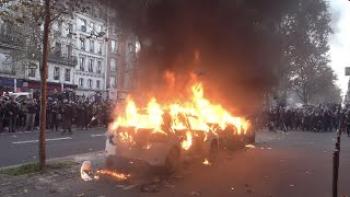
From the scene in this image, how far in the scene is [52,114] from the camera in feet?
73.4

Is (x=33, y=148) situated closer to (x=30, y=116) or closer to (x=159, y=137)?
(x=159, y=137)

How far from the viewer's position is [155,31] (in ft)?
45.1

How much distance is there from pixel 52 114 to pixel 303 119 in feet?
54.2

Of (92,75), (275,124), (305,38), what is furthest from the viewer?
(92,75)

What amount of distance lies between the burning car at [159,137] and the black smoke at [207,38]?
273 centimetres

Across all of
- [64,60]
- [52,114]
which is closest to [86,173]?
[52,114]

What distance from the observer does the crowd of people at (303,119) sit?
101 feet

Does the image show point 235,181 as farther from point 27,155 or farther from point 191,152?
point 27,155

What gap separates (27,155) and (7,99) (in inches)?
348

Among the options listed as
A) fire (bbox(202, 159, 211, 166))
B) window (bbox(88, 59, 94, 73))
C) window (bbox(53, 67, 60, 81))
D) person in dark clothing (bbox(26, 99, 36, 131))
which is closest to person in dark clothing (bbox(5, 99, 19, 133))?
person in dark clothing (bbox(26, 99, 36, 131))

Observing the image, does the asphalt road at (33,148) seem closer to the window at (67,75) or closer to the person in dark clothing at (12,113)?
the person in dark clothing at (12,113)

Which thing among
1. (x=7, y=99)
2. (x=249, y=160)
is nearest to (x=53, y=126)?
(x=7, y=99)

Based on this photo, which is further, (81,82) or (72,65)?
(81,82)

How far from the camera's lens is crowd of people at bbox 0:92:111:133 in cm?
2036
